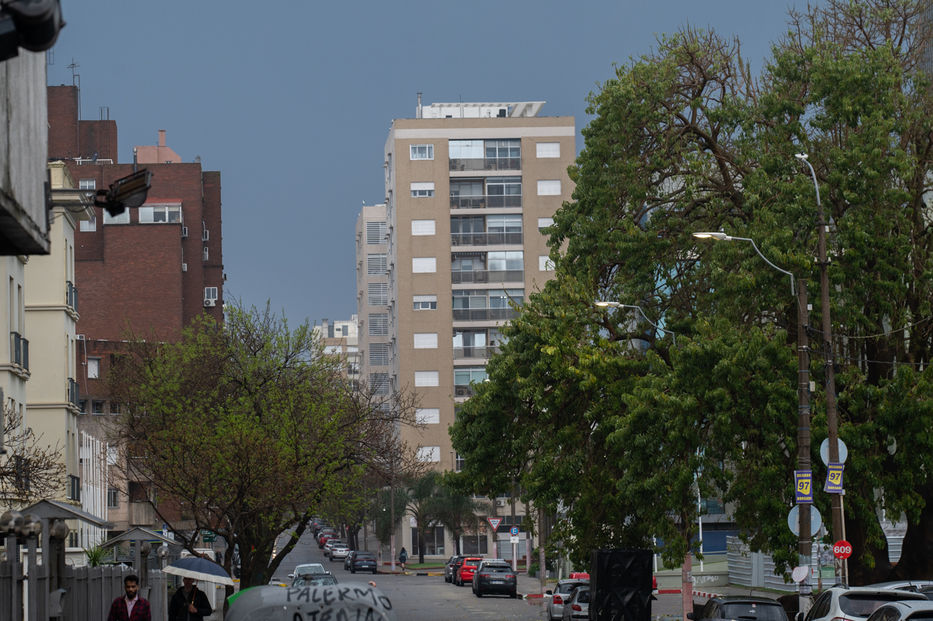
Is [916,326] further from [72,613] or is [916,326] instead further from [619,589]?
[72,613]

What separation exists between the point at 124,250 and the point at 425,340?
92.7 feet

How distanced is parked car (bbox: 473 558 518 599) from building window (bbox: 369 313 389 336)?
9074cm

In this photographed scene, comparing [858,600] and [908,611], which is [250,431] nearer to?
[858,600]

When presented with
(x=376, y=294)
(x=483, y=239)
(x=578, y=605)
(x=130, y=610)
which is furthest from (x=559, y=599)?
(x=376, y=294)

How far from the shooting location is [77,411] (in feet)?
158

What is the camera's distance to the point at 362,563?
87688 millimetres

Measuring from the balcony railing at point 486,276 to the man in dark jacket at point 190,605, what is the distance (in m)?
83.7

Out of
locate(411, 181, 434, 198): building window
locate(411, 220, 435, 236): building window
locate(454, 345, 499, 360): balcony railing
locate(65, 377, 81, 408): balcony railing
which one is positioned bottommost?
locate(65, 377, 81, 408): balcony railing

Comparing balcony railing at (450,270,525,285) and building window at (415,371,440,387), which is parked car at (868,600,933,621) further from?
balcony railing at (450,270,525,285)

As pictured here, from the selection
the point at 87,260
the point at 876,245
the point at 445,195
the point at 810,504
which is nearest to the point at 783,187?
the point at 876,245

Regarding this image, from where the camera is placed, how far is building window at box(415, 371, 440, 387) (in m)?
107

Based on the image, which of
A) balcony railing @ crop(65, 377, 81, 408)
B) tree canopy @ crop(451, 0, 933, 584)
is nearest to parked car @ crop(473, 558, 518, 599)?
balcony railing @ crop(65, 377, 81, 408)

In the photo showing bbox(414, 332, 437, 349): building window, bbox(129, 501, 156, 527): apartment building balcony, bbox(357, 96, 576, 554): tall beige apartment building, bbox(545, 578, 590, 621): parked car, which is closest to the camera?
bbox(545, 578, 590, 621): parked car

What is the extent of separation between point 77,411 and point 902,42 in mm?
29748
